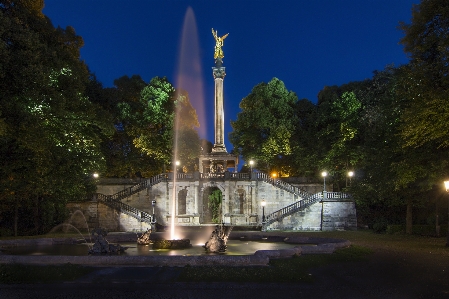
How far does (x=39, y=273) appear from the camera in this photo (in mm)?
13992

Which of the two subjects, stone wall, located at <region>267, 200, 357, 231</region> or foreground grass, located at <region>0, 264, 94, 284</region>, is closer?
foreground grass, located at <region>0, 264, 94, 284</region>

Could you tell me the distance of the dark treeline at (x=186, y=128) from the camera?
2284cm

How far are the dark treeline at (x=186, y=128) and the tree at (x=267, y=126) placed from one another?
153 mm

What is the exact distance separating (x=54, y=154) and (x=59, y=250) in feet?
19.6

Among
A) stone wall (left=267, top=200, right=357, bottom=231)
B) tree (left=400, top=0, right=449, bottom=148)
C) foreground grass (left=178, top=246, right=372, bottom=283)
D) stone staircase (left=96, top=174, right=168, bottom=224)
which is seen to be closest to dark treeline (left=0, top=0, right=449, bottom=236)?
tree (left=400, top=0, right=449, bottom=148)

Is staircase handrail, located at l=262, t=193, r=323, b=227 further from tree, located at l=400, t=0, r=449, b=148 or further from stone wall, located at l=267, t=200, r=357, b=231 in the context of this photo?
tree, located at l=400, t=0, r=449, b=148

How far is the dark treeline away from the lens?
74.9 feet

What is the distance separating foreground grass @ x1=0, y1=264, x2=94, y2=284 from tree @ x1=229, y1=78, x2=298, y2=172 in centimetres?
4225

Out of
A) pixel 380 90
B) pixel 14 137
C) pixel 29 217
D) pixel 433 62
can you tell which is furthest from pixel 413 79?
pixel 29 217

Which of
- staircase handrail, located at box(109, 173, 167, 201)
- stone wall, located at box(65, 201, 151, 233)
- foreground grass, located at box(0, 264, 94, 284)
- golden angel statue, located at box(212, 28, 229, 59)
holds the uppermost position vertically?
golden angel statue, located at box(212, 28, 229, 59)

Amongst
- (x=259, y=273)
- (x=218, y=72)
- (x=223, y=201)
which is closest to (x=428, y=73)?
(x=259, y=273)

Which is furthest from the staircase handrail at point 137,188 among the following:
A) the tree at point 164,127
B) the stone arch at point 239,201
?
the stone arch at point 239,201

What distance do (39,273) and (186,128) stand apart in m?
46.2

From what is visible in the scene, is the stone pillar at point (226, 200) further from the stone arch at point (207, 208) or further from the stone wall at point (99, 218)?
→ the stone wall at point (99, 218)
